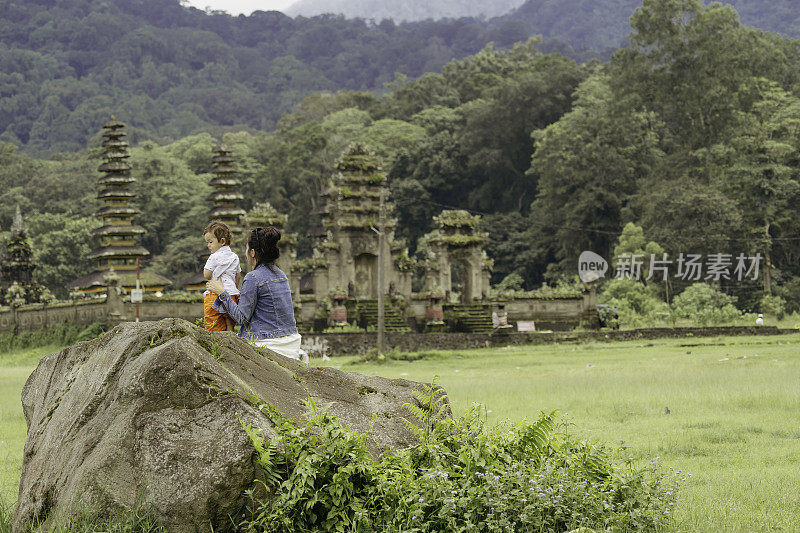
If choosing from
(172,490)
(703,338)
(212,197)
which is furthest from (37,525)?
(212,197)

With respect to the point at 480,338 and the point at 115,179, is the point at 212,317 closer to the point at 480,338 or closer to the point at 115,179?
the point at 480,338

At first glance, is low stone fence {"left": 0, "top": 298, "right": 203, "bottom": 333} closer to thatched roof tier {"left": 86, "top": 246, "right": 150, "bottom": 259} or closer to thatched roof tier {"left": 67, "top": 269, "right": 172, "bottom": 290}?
thatched roof tier {"left": 67, "top": 269, "right": 172, "bottom": 290}

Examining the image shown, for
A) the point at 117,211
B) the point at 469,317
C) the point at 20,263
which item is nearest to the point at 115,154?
the point at 117,211

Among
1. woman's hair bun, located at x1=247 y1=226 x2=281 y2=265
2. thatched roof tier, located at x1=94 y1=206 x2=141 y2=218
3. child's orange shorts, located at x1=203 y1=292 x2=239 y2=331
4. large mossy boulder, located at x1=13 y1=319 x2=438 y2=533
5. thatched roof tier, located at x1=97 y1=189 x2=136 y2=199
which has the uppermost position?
thatched roof tier, located at x1=97 y1=189 x2=136 y2=199

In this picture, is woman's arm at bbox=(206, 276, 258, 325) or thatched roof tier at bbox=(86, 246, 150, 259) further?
thatched roof tier at bbox=(86, 246, 150, 259)

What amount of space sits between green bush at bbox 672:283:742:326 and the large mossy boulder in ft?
105

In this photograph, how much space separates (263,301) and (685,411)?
7.12 m

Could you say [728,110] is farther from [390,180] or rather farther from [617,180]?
[390,180]

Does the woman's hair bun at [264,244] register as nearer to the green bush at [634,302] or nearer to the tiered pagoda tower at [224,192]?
→ the green bush at [634,302]

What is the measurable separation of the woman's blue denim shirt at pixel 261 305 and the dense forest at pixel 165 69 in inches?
4742

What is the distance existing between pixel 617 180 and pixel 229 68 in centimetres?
14372

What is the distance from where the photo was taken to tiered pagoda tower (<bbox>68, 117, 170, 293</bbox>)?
4778 centimetres

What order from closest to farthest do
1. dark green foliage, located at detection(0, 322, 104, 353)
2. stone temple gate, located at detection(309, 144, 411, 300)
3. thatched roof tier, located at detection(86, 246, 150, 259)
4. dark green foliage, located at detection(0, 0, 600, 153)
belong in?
dark green foliage, located at detection(0, 322, 104, 353) → stone temple gate, located at detection(309, 144, 411, 300) → thatched roof tier, located at detection(86, 246, 150, 259) → dark green foliage, located at detection(0, 0, 600, 153)

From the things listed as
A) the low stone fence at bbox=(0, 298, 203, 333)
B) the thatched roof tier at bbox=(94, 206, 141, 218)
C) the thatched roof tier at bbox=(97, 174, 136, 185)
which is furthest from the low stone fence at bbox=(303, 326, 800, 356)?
the thatched roof tier at bbox=(97, 174, 136, 185)
